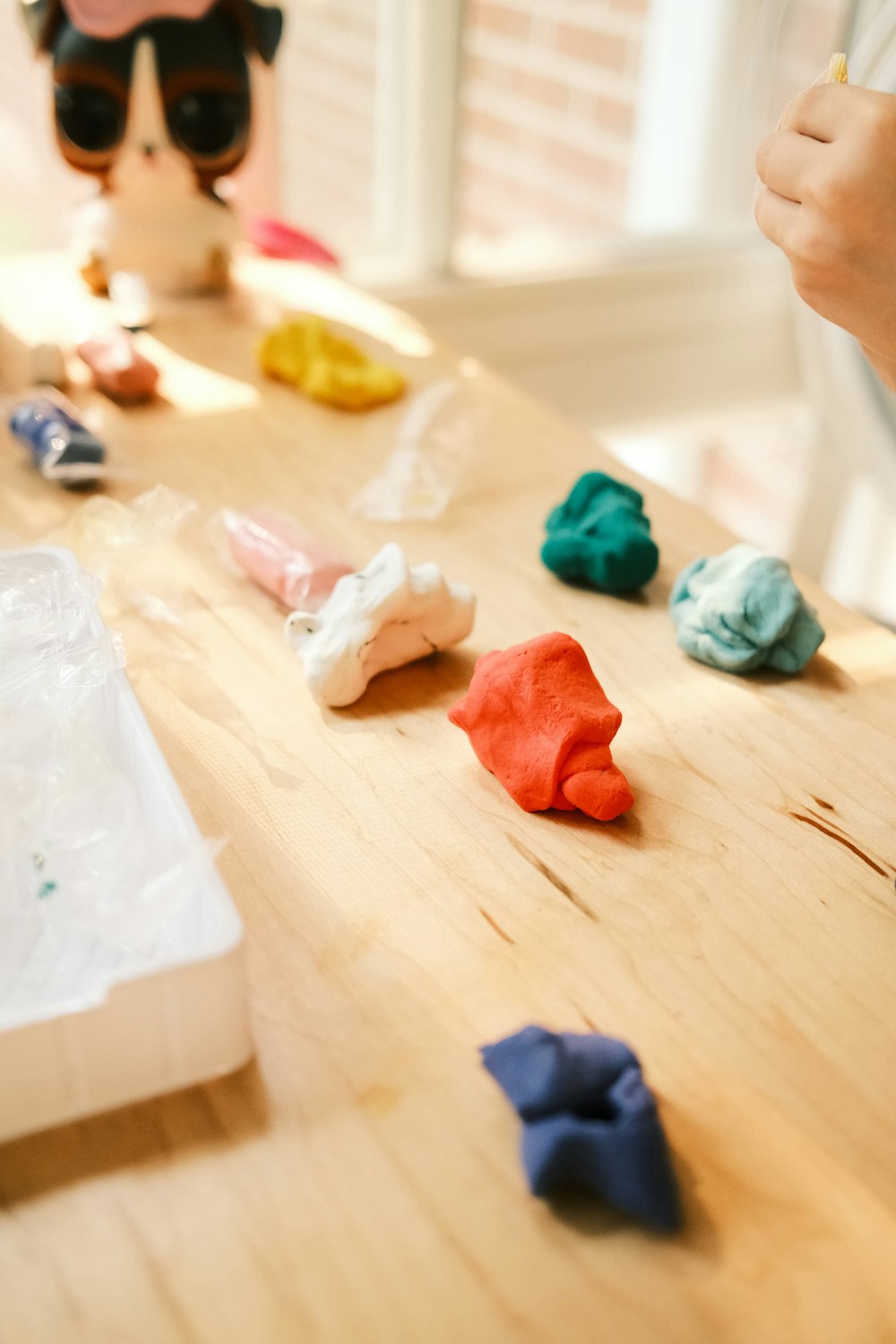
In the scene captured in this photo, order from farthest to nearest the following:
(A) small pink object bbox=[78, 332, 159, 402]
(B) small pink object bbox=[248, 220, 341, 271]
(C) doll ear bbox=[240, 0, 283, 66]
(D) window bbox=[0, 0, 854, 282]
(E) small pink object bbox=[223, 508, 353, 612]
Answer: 1. (D) window bbox=[0, 0, 854, 282]
2. (B) small pink object bbox=[248, 220, 341, 271]
3. (C) doll ear bbox=[240, 0, 283, 66]
4. (A) small pink object bbox=[78, 332, 159, 402]
5. (E) small pink object bbox=[223, 508, 353, 612]

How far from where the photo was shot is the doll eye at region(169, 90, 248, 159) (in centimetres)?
113

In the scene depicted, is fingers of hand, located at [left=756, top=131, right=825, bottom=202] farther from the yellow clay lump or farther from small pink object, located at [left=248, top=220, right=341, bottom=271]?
small pink object, located at [left=248, top=220, right=341, bottom=271]

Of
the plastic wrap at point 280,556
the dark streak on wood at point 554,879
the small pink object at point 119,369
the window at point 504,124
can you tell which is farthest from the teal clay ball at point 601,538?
the window at point 504,124

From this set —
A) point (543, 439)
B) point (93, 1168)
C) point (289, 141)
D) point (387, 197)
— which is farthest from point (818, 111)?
point (289, 141)

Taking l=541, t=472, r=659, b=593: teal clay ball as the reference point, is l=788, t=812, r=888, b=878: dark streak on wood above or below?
below

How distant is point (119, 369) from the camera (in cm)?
99

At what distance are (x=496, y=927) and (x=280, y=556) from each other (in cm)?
32

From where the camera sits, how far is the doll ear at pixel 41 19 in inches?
41.8

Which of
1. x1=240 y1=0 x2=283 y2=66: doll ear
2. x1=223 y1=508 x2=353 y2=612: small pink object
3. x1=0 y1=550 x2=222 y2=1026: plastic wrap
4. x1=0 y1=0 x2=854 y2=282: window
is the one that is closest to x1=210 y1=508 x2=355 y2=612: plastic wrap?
x1=223 y1=508 x2=353 y2=612: small pink object

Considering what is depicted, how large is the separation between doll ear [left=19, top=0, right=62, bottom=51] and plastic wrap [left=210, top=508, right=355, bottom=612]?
1.86 feet

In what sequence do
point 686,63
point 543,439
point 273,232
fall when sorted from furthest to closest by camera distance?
1. point 686,63
2. point 273,232
3. point 543,439

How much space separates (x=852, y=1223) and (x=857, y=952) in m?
0.14

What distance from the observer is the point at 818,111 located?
63cm

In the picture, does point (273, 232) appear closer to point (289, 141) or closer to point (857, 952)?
point (289, 141)
